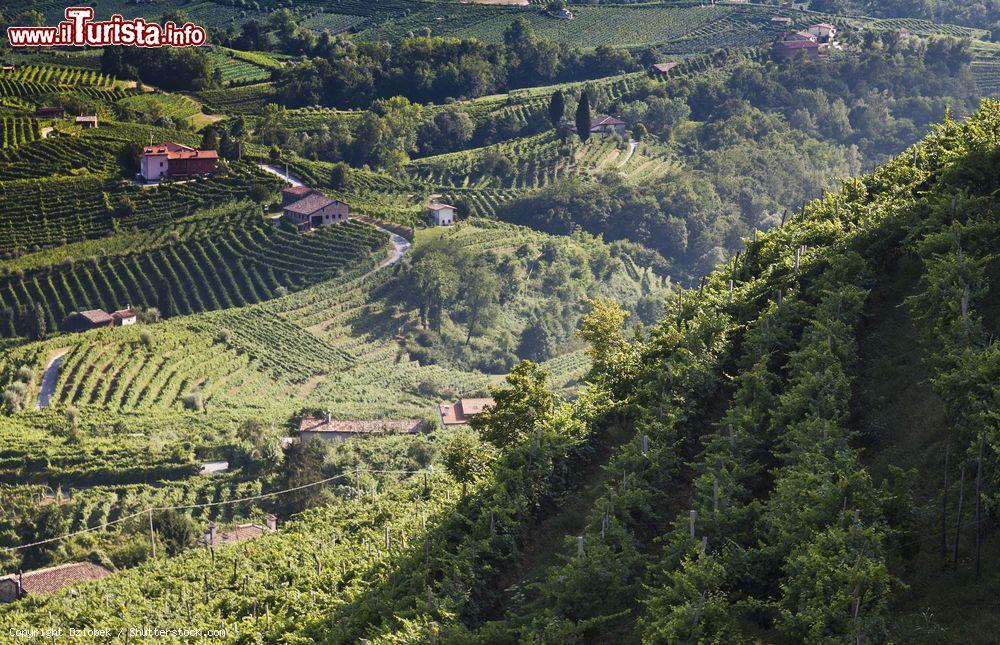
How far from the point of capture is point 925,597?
19.5 m

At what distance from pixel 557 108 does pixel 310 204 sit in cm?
3492

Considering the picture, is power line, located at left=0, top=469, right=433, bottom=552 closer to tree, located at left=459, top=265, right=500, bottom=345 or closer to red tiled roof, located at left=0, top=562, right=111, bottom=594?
red tiled roof, located at left=0, top=562, right=111, bottom=594

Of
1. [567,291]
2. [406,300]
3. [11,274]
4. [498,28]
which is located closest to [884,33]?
[498,28]

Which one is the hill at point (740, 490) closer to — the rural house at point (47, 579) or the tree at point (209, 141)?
the rural house at point (47, 579)

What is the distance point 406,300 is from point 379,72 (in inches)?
1774

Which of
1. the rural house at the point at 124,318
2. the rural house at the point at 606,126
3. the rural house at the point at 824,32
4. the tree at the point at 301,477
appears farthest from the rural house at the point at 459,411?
the rural house at the point at 824,32

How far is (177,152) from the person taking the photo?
9238 centimetres

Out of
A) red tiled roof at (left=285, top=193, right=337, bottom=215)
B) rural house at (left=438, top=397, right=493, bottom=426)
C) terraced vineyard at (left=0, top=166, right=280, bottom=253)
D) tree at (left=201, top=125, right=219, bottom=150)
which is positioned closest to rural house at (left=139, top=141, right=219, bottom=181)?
terraced vineyard at (left=0, top=166, right=280, bottom=253)

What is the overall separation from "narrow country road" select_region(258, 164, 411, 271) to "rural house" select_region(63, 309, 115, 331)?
19442mm

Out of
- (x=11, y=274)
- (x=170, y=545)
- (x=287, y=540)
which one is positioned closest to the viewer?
(x=287, y=540)

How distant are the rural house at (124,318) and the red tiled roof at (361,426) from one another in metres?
16.2

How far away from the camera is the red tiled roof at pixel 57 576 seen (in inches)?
1640

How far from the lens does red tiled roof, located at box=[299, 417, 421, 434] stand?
210 ft

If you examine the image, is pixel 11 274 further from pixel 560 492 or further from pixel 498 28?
pixel 498 28
